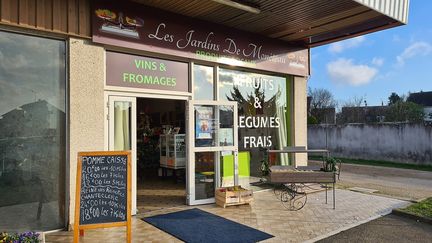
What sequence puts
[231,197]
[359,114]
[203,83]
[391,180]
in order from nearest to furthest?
[231,197] < [203,83] < [391,180] < [359,114]

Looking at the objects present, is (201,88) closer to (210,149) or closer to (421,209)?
(210,149)

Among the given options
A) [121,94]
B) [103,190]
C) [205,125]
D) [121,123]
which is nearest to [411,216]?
[205,125]

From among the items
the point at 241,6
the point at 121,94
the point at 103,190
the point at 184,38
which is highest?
the point at 241,6

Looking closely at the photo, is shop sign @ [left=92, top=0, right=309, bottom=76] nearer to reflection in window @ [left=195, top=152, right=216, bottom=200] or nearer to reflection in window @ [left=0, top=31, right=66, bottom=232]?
reflection in window @ [left=0, top=31, right=66, bottom=232]

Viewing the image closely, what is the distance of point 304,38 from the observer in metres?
7.92

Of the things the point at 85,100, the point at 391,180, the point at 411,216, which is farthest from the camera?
the point at 391,180

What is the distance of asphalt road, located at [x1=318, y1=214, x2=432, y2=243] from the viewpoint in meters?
4.45

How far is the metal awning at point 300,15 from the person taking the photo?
18.6 ft

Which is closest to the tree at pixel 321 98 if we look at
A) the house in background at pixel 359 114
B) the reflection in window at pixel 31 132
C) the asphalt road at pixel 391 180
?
the house in background at pixel 359 114

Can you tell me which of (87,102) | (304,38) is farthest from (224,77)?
(87,102)

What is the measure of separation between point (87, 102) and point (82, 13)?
4.36ft

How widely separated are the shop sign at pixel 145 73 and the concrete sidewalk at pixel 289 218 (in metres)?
2.20

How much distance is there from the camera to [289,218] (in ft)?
17.5

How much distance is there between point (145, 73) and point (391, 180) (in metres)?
8.44
